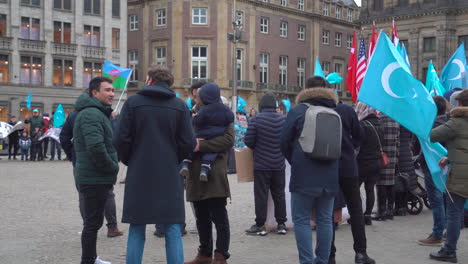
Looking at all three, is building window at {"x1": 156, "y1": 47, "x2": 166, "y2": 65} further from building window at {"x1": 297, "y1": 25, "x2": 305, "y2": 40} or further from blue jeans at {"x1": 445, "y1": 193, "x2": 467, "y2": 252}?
blue jeans at {"x1": 445, "y1": 193, "x2": 467, "y2": 252}

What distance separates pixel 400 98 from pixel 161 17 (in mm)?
50546

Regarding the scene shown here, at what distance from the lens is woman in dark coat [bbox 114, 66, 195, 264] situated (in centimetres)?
557

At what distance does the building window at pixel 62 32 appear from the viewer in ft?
163

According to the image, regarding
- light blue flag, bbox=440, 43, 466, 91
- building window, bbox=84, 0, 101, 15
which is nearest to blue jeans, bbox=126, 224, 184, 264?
light blue flag, bbox=440, 43, 466, 91

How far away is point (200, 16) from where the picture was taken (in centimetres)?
5450

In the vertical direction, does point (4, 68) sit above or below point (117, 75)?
above

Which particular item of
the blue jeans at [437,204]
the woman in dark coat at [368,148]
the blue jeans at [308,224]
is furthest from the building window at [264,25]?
the blue jeans at [308,224]

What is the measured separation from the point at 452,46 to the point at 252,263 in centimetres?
5120

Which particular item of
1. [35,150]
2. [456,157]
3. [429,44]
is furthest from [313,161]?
[429,44]

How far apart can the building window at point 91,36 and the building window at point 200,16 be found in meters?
8.48

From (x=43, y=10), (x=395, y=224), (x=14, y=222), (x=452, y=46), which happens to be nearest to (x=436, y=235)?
(x=395, y=224)

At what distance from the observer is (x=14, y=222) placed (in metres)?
9.96

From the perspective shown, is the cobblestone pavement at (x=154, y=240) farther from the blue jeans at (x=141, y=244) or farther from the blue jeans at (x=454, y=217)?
the blue jeans at (x=141, y=244)

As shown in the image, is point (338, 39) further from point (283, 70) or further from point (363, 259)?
point (363, 259)
